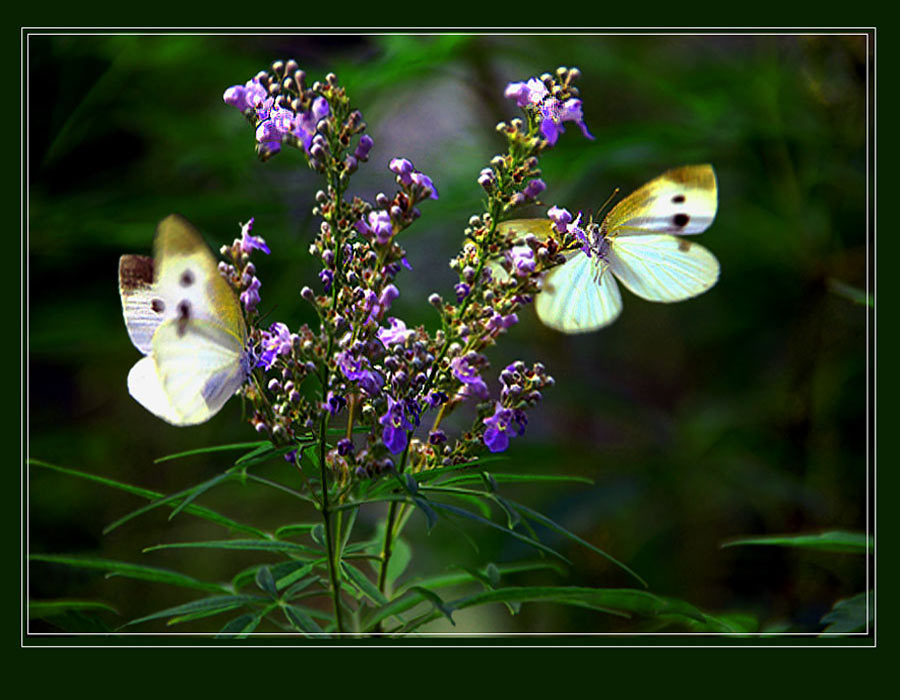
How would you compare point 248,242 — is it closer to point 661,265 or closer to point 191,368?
point 191,368

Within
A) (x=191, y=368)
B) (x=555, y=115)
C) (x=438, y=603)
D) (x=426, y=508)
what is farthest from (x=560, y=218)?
(x=191, y=368)

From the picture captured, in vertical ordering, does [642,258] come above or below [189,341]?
above

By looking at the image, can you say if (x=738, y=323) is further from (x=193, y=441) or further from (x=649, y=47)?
(x=193, y=441)


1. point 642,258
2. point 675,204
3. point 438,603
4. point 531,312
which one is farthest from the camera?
point 531,312

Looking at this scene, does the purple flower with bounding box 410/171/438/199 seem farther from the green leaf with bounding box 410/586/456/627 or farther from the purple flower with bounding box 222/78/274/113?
the green leaf with bounding box 410/586/456/627

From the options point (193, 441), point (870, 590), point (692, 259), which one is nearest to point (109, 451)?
point (193, 441)

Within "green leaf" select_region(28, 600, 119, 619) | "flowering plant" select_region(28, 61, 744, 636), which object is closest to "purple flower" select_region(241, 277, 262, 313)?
"flowering plant" select_region(28, 61, 744, 636)

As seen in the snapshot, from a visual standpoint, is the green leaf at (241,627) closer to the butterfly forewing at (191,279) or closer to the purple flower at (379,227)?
the butterfly forewing at (191,279)
